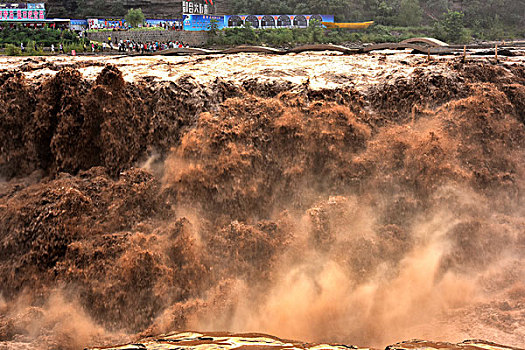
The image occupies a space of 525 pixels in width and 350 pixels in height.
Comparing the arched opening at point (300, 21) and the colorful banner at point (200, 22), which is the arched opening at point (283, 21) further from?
the colorful banner at point (200, 22)

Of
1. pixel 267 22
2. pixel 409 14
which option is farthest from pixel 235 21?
pixel 409 14

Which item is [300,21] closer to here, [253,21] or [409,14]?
[253,21]

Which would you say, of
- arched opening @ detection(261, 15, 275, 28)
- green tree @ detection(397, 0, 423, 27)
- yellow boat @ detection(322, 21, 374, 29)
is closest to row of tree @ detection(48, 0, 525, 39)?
green tree @ detection(397, 0, 423, 27)

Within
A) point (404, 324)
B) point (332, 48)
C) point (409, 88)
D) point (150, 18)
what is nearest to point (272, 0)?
point (150, 18)

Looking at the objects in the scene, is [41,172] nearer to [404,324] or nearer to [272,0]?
[404,324]

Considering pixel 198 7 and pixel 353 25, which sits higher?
pixel 198 7

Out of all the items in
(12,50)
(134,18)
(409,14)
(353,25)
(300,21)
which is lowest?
(12,50)
